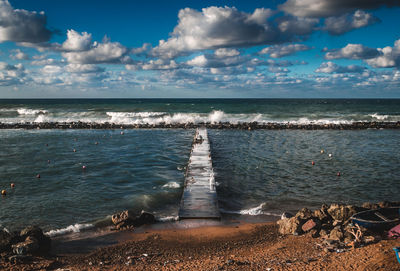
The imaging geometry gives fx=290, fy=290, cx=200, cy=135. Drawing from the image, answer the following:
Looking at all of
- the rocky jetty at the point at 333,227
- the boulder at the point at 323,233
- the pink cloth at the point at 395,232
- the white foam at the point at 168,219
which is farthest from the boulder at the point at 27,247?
the pink cloth at the point at 395,232

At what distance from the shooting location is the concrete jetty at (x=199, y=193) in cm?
1172

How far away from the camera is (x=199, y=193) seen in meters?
13.8

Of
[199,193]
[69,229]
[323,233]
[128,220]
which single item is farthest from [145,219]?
[323,233]

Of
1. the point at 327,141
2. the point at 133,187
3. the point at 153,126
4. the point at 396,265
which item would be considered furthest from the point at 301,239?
the point at 153,126

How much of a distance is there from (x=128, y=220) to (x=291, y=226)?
5.97 m

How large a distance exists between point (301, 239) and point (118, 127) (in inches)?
1352

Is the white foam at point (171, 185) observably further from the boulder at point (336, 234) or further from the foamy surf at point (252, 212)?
the boulder at point (336, 234)

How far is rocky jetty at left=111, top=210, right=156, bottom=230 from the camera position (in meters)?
10.9

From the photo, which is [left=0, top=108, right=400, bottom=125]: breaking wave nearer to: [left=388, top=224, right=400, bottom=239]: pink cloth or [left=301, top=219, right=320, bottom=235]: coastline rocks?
[left=301, top=219, right=320, bottom=235]: coastline rocks

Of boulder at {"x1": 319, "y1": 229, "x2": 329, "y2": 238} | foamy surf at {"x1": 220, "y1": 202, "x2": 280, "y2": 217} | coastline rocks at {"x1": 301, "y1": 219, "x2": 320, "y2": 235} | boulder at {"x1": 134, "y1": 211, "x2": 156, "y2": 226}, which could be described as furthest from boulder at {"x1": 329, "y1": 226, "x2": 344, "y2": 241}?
boulder at {"x1": 134, "y1": 211, "x2": 156, "y2": 226}

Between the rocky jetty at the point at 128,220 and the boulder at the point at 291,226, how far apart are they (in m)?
4.95

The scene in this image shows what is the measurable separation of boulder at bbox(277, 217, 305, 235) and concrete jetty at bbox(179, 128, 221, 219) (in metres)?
2.48

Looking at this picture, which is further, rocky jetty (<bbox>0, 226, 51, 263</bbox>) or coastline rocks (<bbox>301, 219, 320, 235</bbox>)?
coastline rocks (<bbox>301, 219, 320, 235</bbox>)

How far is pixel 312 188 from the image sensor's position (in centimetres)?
1534
